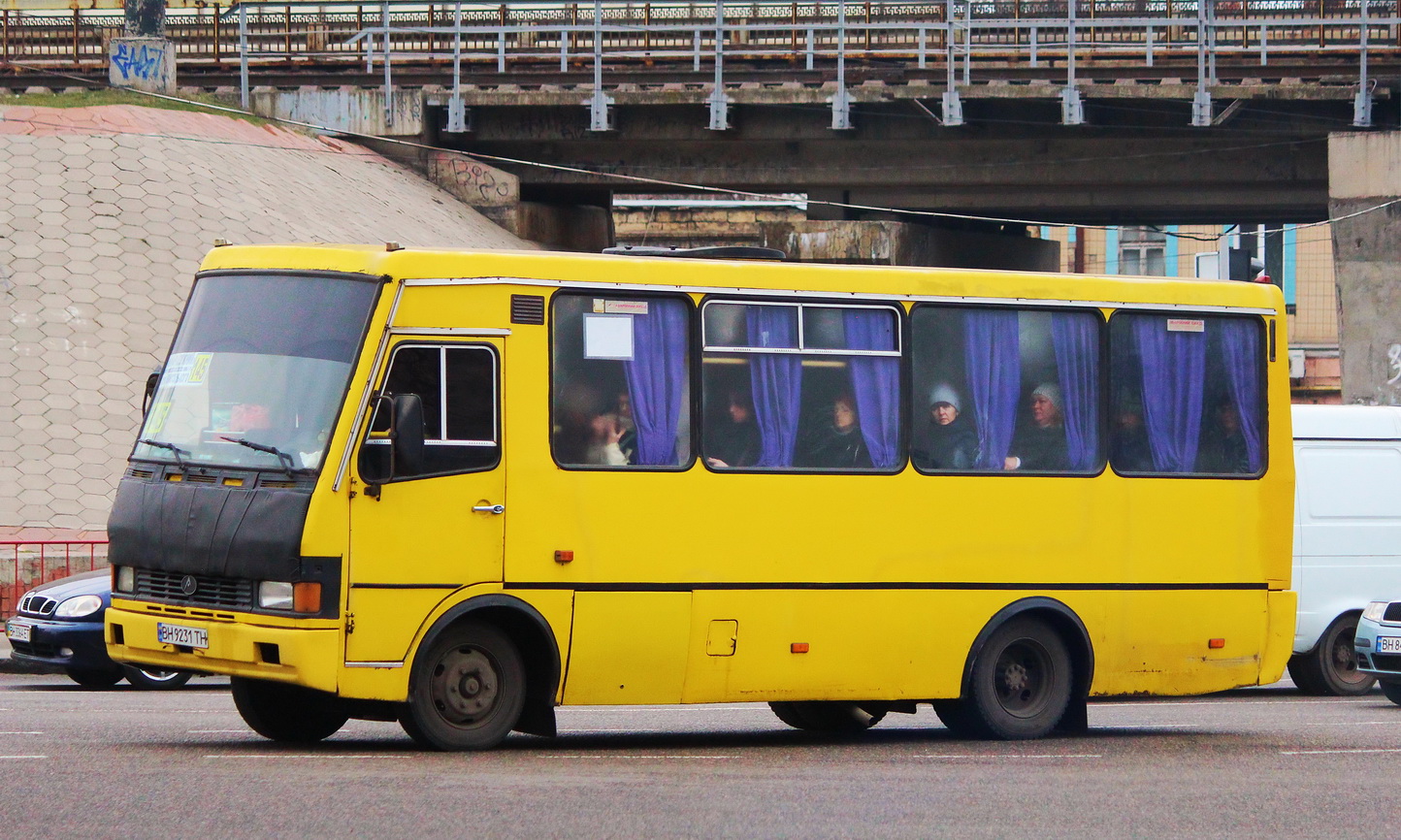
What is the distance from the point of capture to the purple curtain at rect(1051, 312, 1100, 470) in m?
12.3

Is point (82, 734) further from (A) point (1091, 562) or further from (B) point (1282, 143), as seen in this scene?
(B) point (1282, 143)

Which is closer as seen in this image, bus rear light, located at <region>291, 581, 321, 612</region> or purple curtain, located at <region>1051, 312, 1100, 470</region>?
bus rear light, located at <region>291, 581, 321, 612</region>

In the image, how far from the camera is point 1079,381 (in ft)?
40.5

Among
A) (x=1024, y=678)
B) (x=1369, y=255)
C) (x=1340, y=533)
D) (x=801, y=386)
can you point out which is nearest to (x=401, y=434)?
(x=801, y=386)

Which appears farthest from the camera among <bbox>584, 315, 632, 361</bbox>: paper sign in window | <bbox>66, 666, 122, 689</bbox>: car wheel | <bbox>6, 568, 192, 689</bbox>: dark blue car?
<bbox>66, 666, 122, 689</bbox>: car wheel

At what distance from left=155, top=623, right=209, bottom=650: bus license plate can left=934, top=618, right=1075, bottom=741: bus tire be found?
15.0 ft

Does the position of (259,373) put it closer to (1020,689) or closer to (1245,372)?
(1020,689)

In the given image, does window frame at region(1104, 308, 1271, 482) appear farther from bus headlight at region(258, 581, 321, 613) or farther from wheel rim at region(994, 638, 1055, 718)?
bus headlight at region(258, 581, 321, 613)

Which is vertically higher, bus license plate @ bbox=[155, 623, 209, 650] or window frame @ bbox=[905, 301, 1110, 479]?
window frame @ bbox=[905, 301, 1110, 479]

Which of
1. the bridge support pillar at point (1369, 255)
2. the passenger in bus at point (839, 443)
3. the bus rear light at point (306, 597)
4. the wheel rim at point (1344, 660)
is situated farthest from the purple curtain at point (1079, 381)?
the bridge support pillar at point (1369, 255)

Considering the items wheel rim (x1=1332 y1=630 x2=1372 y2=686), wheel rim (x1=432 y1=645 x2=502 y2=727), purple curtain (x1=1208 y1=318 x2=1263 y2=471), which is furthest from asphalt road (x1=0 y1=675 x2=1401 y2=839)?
wheel rim (x1=1332 y1=630 x2=1372 y2=686)

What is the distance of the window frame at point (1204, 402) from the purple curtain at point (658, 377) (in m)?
2.98

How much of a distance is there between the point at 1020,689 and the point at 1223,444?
2.12 meters

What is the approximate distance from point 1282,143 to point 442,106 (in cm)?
1567
